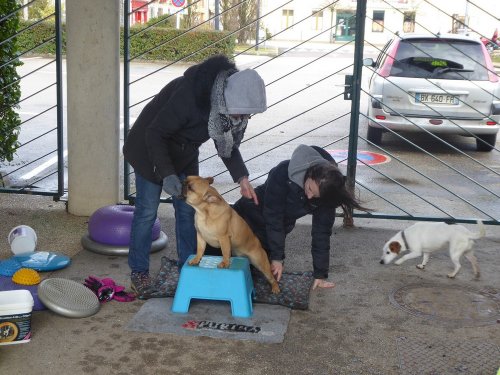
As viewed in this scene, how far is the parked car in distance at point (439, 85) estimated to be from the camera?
386 inches

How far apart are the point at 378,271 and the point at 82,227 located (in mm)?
2529

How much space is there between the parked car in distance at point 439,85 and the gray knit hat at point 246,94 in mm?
6281

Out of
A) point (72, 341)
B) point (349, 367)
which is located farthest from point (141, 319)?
point (349, 367)

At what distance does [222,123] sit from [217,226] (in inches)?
24.4

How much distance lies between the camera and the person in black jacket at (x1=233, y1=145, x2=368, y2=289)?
13.3 ft

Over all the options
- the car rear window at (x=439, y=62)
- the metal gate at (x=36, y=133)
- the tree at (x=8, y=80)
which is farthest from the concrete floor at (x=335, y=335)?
the car rear window at (x=439, y=62)

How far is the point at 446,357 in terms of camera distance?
365 centimetres

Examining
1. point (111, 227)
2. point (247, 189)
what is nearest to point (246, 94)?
point (247, 189)

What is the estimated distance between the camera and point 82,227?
585 cm

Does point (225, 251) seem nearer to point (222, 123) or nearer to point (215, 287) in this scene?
point (215, 287)

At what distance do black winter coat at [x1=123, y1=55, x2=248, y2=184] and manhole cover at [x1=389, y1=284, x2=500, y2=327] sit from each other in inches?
66.8

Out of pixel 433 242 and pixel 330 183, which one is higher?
pixel 330 183

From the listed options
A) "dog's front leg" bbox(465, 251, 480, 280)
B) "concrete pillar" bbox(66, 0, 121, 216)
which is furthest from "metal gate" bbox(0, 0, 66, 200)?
"dog's front leg" bbox(465, 251, 480, 280)

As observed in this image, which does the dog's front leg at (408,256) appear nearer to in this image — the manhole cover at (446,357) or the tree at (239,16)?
the manhole cover at (446,357)
